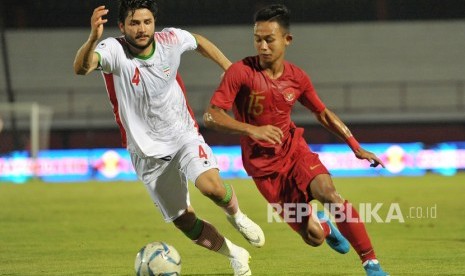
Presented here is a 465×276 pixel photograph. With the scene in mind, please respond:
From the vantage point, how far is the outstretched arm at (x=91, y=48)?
6.95m

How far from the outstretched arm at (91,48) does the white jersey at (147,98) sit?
0.33 m

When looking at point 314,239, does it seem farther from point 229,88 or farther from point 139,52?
point 139,52

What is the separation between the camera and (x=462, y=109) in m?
30.3

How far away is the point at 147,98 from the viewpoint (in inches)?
307

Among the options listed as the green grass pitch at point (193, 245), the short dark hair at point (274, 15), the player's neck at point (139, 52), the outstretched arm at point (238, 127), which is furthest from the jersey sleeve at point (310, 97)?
the green grass pitch at point (193, 245)

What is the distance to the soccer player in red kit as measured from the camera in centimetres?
723

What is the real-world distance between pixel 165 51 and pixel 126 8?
565mm

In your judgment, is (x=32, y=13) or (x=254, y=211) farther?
(x=32, y=13)

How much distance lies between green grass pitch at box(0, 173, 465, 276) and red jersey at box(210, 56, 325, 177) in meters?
1.29

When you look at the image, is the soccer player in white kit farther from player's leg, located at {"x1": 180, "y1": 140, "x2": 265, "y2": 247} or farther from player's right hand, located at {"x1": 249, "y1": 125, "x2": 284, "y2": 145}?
player's right hand, located at {"x1": 249, "y1": 125, "x2": 284, "y2": 145}

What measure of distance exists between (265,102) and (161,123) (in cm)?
96

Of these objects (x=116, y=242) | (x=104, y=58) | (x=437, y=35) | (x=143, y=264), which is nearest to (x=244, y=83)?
(x=104, y=58)

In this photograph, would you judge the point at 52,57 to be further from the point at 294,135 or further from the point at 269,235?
the point at 294,135

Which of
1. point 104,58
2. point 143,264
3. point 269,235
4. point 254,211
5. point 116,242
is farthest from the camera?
point 254,211
